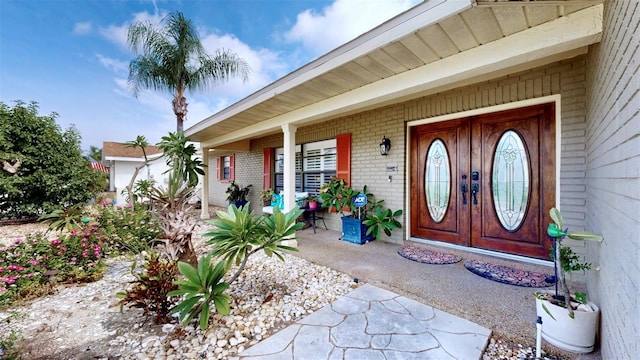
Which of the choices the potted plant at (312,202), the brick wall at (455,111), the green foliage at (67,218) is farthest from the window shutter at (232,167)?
the green foliage at (67,218)

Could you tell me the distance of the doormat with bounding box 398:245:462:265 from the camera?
133 inches

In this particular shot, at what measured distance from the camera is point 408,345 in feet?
5.74

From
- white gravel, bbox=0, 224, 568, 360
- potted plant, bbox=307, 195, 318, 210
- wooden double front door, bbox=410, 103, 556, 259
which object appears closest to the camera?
white gravel, bbox=0, 224, 568, 360

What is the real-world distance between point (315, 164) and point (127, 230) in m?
3.91

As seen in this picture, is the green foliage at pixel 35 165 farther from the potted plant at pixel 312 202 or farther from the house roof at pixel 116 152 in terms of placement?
the potted plant at pixel 312 202


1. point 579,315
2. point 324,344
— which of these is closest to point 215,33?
point 324,344

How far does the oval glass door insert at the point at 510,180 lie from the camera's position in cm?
318

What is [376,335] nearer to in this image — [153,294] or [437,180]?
[153,294]

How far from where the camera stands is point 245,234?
220cm

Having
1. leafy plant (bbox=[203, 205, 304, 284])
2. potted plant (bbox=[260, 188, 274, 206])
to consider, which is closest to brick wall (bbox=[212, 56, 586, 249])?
potted plant (bbox=[260, 188, 274, 206])

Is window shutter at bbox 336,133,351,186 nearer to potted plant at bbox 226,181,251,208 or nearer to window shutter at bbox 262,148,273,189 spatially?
window shutter at bbox 262,148,273,189

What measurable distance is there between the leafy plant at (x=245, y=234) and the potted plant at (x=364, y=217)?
2.27m

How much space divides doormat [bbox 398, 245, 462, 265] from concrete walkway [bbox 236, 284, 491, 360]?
49.7 inches

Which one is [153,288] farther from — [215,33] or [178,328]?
[215,33]
